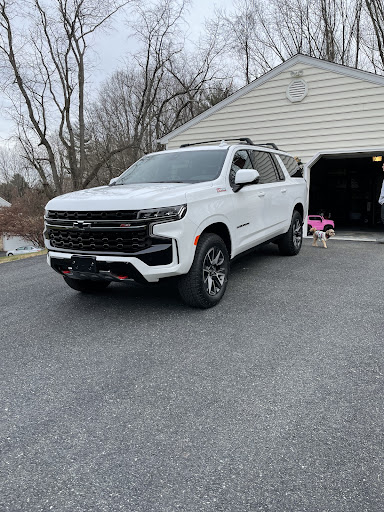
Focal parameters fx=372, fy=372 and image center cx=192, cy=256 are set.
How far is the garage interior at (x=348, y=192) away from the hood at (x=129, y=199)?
11.5 m

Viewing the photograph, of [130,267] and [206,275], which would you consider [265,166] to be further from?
[130,267]

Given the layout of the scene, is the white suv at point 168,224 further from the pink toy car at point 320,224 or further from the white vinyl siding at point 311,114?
the pink toy car at point 320,224

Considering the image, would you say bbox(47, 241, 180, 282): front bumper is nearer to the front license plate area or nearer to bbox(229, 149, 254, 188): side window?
the front license plate area

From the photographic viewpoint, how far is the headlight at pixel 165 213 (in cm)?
357

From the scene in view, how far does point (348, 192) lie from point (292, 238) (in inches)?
391

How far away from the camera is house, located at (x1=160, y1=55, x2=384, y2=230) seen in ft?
30.1

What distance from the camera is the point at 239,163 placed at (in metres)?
5.03

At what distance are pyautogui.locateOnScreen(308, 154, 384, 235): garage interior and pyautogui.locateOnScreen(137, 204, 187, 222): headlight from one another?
11662 mm

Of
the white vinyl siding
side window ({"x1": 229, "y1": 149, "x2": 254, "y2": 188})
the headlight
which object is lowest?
the headlight

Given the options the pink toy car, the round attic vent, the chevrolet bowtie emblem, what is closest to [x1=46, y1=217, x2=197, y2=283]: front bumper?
the chevrolet bowtie emblem

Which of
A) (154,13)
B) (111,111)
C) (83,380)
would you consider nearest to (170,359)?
(83,380)

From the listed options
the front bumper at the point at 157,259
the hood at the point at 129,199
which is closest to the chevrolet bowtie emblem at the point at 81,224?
the hood at the point at 129,199

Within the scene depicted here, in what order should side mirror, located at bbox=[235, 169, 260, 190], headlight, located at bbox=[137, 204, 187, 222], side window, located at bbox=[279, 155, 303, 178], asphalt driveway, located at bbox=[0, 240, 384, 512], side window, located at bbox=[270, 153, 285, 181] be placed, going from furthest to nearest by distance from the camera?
side window, located at bbox=[279, 155, 303, 178], side window, located at bbox=[270, 153, 285, 181], side mirror, located at bbox=[235, 169, 260, 190], headlight, located at bbox=[137, 204, 187, 222], asphalt driveway, located at bbox=[0, 240, 384, 512]

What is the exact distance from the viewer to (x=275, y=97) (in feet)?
33.7
